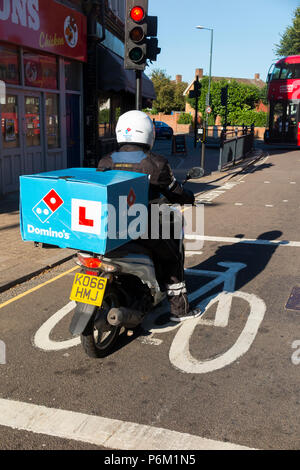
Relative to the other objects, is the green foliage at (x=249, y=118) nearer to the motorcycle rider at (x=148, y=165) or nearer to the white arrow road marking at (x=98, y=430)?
the motorcycle rider at (x=148, y=165)

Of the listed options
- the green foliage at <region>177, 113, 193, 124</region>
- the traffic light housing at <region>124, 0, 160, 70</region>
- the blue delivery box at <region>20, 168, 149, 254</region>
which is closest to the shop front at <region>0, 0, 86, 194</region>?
the traffic light housing at <region>124, 0, 160, 70</region>

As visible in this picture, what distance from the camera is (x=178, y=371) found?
380cm

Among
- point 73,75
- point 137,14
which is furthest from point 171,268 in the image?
point 73,75

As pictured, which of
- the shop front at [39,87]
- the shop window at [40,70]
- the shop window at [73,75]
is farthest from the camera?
the shop window at [73,75]

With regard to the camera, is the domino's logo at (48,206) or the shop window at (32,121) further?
the shop window at (32,121)

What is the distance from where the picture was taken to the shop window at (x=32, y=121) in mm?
12000

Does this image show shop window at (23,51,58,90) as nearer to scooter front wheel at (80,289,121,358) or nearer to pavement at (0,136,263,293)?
pavement at (0,136,263,293)

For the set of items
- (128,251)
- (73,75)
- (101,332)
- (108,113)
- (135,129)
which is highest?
(73,75)

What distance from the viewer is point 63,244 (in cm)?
362

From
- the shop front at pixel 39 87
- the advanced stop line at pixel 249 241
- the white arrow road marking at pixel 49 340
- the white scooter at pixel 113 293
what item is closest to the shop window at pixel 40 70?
the shop front at pixel 39 87

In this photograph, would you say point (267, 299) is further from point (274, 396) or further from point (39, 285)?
point (39, 285)

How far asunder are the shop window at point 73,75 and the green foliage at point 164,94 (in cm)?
5859

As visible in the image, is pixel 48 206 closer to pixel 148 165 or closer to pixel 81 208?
pixel 81 208

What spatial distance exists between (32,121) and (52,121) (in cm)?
114
